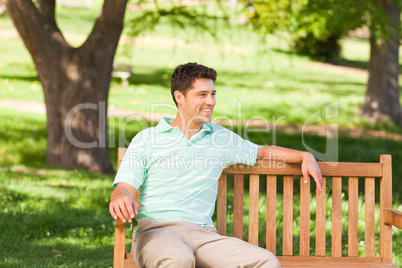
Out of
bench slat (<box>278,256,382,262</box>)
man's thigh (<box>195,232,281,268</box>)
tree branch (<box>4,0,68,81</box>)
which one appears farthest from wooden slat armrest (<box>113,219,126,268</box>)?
tree branch (<box>4,0,68,81</box>)

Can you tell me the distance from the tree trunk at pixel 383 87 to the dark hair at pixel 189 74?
11.5 m

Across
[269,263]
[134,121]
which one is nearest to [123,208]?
[269,263]

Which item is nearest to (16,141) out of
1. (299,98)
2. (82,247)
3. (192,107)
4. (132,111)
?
(132,111)

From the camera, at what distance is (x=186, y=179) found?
3488mm

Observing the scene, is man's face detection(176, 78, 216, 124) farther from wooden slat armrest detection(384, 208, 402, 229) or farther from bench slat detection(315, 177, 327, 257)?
wooden slat armrest detection(384, 208, 402, 229)

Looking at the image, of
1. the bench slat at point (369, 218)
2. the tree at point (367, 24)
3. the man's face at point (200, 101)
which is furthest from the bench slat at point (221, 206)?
the tree at point (367, 24)

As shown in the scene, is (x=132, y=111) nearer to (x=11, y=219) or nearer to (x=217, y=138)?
(x=11, y=219)

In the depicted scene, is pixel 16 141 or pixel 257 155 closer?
pixel 257 155

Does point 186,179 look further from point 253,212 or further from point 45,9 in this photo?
point 45,9

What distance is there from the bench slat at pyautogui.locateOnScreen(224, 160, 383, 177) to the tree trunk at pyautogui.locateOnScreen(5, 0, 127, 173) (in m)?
4.55

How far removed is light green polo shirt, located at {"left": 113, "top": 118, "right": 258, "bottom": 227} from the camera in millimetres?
3461

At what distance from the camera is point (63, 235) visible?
212 inches

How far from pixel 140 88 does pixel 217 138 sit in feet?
46.5

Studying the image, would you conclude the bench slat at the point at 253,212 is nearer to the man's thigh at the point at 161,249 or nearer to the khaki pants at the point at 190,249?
the khaki pants at the point at 190,249
